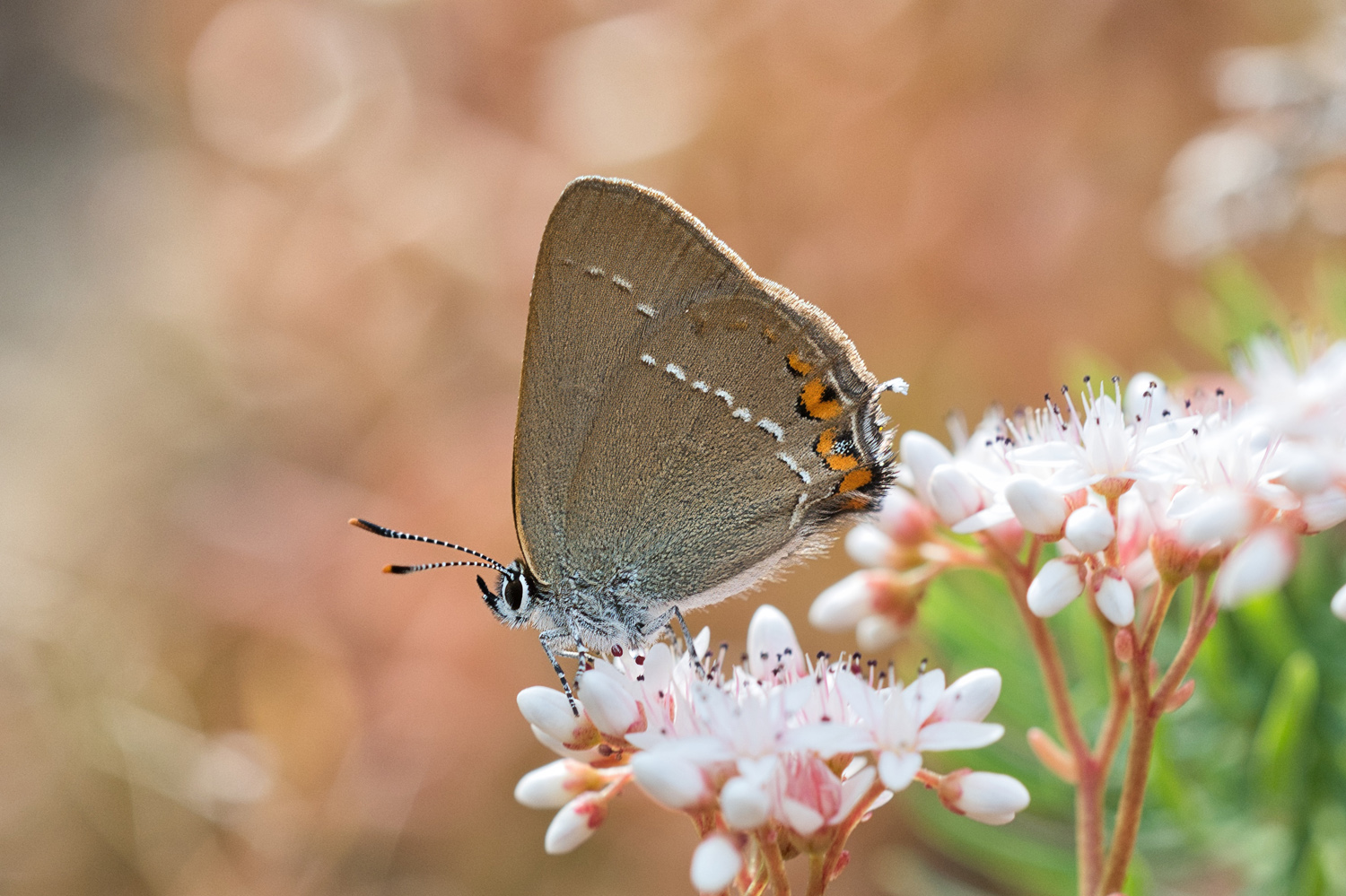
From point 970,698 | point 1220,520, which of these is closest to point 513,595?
point 970,698

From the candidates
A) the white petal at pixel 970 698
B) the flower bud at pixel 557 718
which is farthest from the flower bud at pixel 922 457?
the flower bud at pixel 557 718

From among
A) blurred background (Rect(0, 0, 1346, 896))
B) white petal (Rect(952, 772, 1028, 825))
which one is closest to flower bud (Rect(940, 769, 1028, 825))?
white petal (Rect(952, 772, 1028, 825))

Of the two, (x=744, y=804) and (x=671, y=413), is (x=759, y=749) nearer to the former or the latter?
(x=744, y=804)

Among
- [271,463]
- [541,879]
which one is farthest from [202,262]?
[541,879]

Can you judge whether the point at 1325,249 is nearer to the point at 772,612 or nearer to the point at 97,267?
the point at 772,612

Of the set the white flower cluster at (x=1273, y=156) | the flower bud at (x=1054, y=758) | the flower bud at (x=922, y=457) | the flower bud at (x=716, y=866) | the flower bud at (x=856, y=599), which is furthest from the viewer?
the white flower cluster at (x=1273, y=156)

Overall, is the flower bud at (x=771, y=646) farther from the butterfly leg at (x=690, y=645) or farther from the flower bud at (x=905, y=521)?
the flower bud at (x=905, y=521)
